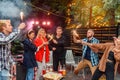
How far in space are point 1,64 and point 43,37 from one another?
353 centimetres

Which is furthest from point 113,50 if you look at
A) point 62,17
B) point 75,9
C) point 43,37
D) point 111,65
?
point 62,17

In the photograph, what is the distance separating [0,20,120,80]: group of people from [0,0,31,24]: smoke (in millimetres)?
12297

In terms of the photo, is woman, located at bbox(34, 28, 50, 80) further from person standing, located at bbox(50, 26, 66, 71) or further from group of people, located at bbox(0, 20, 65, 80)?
person standing, located at bbox(50, 26, 66, 71)

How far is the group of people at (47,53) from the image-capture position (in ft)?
29.2

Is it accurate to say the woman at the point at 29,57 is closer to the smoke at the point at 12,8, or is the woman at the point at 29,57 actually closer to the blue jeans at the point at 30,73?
the blue jeans at the point at 30,73

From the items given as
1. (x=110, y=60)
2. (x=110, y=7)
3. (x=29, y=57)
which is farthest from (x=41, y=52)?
(x=110, y=7)

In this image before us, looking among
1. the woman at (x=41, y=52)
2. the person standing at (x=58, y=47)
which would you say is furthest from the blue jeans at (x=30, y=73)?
the person standing at (x=58, y=47)

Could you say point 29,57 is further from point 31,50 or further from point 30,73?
point 30,73

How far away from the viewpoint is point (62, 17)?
2525 cm

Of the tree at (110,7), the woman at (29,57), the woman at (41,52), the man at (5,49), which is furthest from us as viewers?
the tree at (110,7)

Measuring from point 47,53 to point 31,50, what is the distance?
1181mm

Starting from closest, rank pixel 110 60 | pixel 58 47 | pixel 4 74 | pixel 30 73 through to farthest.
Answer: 1. pixel 4 74
2. pixel 110 60
3. pixel 30 73
4. pixel 58 47

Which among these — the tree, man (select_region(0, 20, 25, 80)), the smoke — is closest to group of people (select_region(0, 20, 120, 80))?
man (select_region(0, 20, 25, 80))

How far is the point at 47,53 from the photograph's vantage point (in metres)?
12.1
